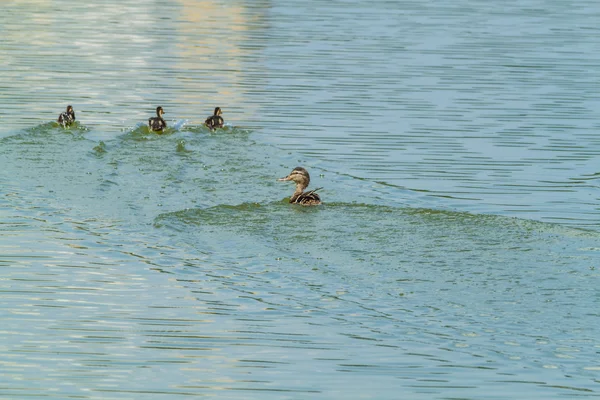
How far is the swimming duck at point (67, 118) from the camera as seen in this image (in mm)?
23906

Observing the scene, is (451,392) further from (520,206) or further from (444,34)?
(444,34)

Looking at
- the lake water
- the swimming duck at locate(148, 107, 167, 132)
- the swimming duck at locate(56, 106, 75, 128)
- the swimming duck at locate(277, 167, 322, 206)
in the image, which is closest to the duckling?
the lake water

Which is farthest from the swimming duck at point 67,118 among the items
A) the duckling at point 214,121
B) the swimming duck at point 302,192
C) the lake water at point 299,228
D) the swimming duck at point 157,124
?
the swimming duck at point 302,192

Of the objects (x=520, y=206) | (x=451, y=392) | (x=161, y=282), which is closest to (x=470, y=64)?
(x=520, y=206)

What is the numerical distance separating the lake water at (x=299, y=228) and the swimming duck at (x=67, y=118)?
191 mm

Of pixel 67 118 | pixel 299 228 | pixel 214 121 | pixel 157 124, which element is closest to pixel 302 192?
pixel 299 228

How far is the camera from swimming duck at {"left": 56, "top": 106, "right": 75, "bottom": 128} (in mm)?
23906

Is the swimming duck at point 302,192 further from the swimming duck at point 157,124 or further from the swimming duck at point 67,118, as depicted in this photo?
the swimming duck at point 67,118

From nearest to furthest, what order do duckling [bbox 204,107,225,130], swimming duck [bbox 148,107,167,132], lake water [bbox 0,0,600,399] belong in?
Answer: lake water [bbox 0,0,600,399] < swimming duck [bbox 148,107,167,132] < duckling [bbox 204,107,225,130]

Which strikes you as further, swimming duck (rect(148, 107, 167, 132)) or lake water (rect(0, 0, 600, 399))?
swimming duck (rect(148, 107, 167, 132))

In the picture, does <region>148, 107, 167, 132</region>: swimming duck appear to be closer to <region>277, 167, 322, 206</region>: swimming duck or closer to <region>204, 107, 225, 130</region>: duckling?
<region>204, 107, 225, 130</region>: duckling

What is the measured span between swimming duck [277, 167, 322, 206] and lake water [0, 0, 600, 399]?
0.85 feet

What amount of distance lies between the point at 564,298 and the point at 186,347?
410cm

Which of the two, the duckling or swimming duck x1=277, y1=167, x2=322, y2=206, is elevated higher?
the duckling
